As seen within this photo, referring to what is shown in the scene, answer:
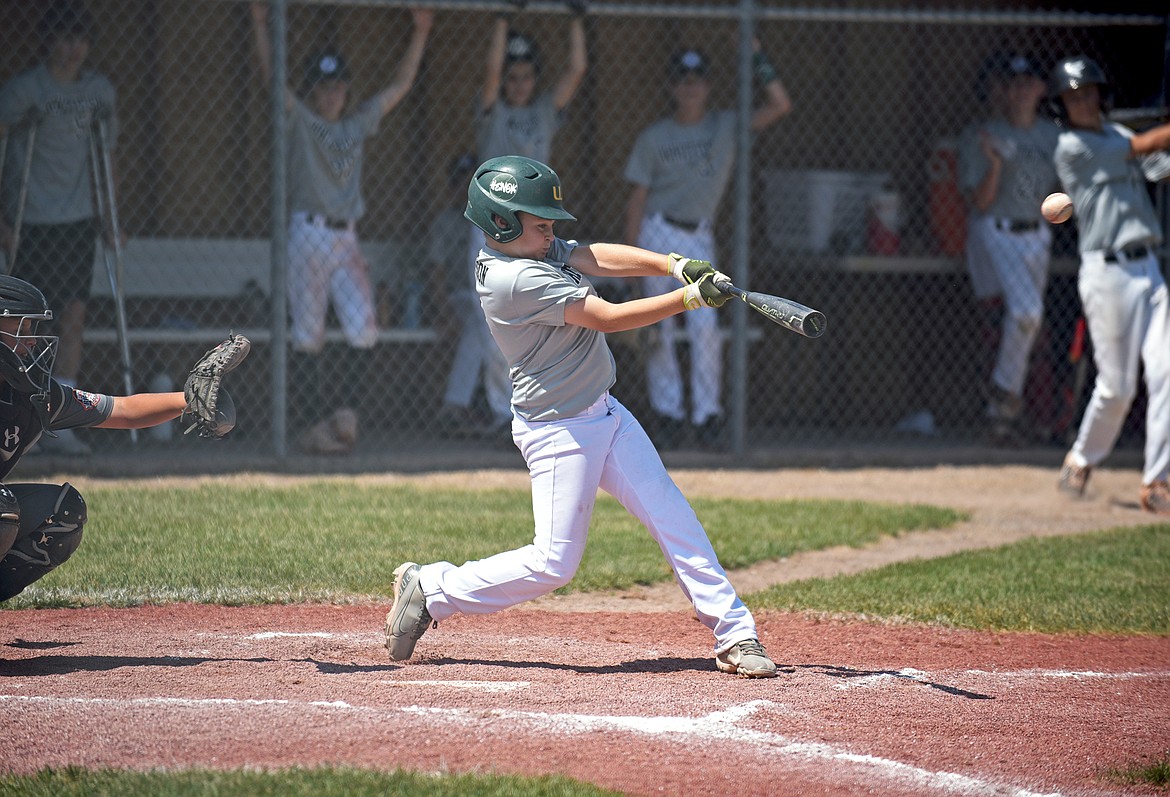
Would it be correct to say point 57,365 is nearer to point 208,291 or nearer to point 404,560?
point 208,291

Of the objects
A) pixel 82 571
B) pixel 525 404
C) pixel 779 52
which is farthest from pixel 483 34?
pixel 525 404

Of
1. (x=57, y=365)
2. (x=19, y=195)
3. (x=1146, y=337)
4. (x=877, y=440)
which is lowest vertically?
(x=877, y=440)

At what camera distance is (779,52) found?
11055 millimetres

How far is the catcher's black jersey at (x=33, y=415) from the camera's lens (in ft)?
13.6

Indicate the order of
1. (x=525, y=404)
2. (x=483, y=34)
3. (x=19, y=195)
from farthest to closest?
(x=483, y=34) → (x=19, y=195) → (x=525, y=404)

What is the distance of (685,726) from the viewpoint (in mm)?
3518


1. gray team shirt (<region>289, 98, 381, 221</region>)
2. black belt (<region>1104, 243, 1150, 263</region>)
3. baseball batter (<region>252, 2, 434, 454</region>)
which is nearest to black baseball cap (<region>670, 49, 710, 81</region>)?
baseball batter (<region>252, 2, 434, 454</region>)

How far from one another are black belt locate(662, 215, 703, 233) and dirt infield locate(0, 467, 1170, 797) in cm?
392

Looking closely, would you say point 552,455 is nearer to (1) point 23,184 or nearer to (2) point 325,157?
(2) point 325,157

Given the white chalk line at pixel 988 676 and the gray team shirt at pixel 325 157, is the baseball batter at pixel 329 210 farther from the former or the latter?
the white chalk line at pixel 988 676

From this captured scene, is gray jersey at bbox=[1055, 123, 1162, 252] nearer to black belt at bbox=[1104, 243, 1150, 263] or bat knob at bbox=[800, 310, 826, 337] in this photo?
black belt at bbox=[1104, 243, 1150, 263]

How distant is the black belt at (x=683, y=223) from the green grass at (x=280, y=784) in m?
6.05

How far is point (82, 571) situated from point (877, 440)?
630 cm

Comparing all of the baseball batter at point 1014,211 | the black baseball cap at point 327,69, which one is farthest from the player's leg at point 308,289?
the baseball batter at point 1014,211
